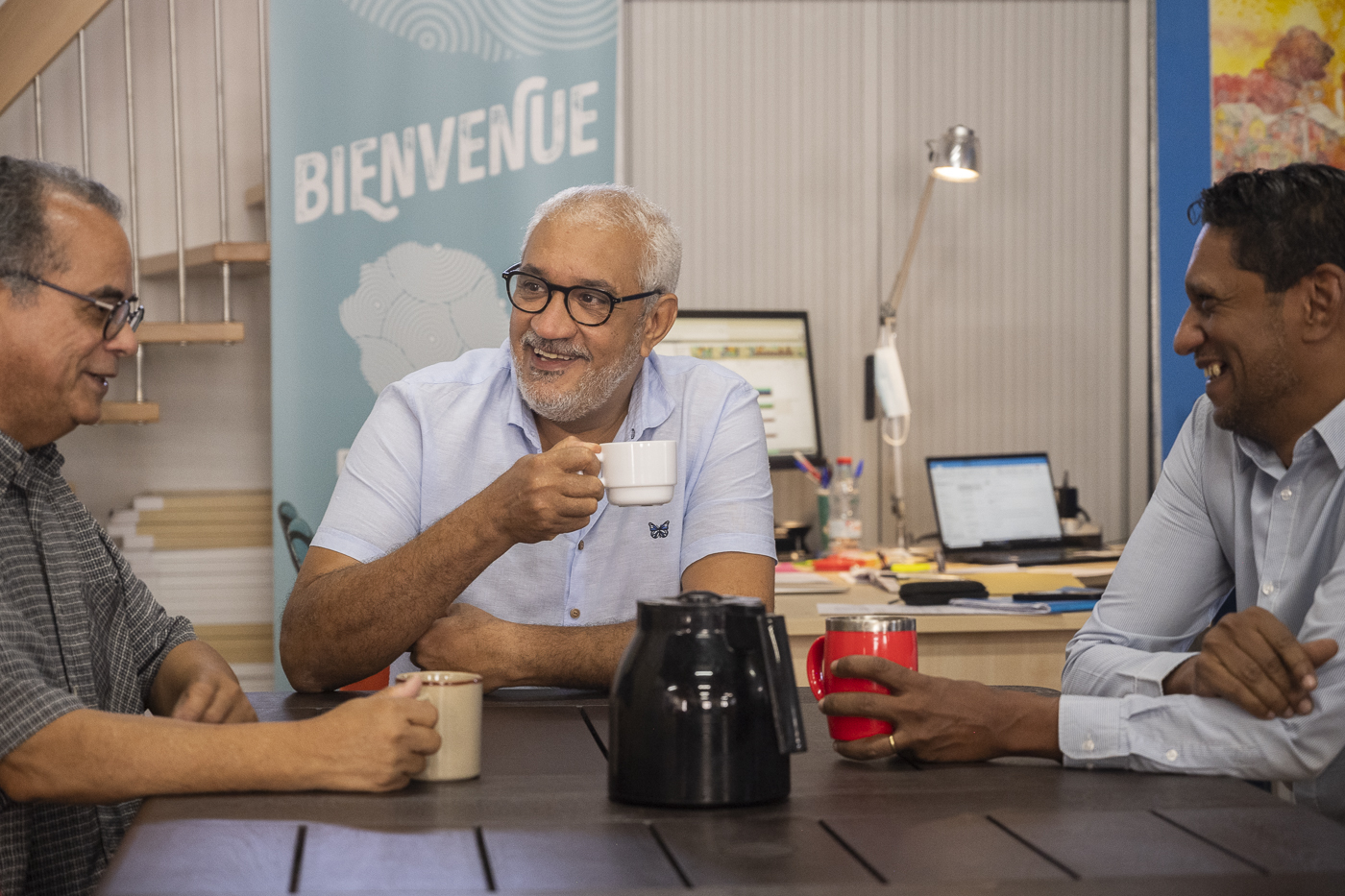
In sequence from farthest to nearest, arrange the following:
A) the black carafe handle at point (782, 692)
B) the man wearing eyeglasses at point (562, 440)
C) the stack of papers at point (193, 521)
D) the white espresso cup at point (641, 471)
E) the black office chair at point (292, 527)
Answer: the stack of papers at point (193, 521) < the black office chair at point (292, 527) < the man wearing eyeglasses at point (562, 440) < the white espresso cup at point (641, 471) < the black carafe handle at point (782, 692)

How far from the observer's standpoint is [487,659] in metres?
1.60

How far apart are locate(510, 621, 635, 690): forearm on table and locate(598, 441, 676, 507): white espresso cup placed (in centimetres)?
23

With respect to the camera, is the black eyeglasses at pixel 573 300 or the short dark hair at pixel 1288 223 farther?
the black eyeglasses at pixel 573 300

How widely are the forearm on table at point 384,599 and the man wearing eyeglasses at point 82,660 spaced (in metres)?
0.16

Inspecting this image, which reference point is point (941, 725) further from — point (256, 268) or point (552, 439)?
point (256, 268)

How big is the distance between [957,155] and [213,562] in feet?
7.82

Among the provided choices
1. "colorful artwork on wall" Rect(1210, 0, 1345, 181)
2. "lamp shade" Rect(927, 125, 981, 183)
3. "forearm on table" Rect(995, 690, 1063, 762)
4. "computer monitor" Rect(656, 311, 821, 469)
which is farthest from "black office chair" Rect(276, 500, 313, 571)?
"colorful artwork on wall" Rect(1210, 0, 1345, 181)

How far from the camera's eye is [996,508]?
331 cm

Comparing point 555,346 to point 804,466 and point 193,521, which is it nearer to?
point 804,466

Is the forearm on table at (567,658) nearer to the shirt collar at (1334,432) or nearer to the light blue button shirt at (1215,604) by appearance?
the light blue button shirt at (1215,604)

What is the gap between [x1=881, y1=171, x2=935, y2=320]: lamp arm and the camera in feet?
11.2

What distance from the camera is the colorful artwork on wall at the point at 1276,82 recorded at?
369 centimetres

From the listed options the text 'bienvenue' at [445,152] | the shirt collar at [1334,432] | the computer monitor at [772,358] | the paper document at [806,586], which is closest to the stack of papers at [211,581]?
the text 'bienvenue' at [445,152]

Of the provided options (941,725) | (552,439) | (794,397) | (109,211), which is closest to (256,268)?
(794,397)
